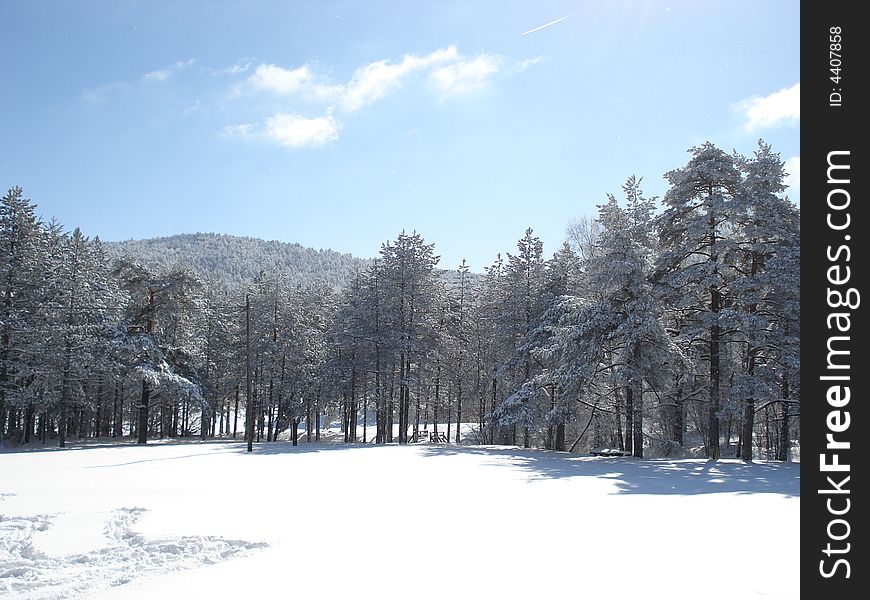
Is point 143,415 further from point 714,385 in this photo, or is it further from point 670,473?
point 714,385

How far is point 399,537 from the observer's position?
8016mm

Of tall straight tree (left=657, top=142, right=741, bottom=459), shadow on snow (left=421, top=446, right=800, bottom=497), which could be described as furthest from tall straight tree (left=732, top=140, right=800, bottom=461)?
shadow on snow (left=421, top=446, right=800, bottom=497)

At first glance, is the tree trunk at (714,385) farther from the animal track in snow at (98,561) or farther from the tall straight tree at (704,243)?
the animal track in snow at (98,561)

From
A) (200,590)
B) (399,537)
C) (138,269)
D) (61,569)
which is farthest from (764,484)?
(138,269)

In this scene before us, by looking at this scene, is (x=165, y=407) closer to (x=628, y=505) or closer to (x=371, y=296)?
(x=371, y=296)

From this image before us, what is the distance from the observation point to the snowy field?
19.1 feet

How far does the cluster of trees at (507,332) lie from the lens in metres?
21.1

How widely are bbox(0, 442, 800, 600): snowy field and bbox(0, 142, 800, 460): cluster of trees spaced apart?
700 centimetres

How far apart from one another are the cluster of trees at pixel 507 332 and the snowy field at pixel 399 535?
6998mm

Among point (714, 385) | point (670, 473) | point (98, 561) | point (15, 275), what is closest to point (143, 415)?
point (15, 275)

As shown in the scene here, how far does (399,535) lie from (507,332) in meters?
23.6
